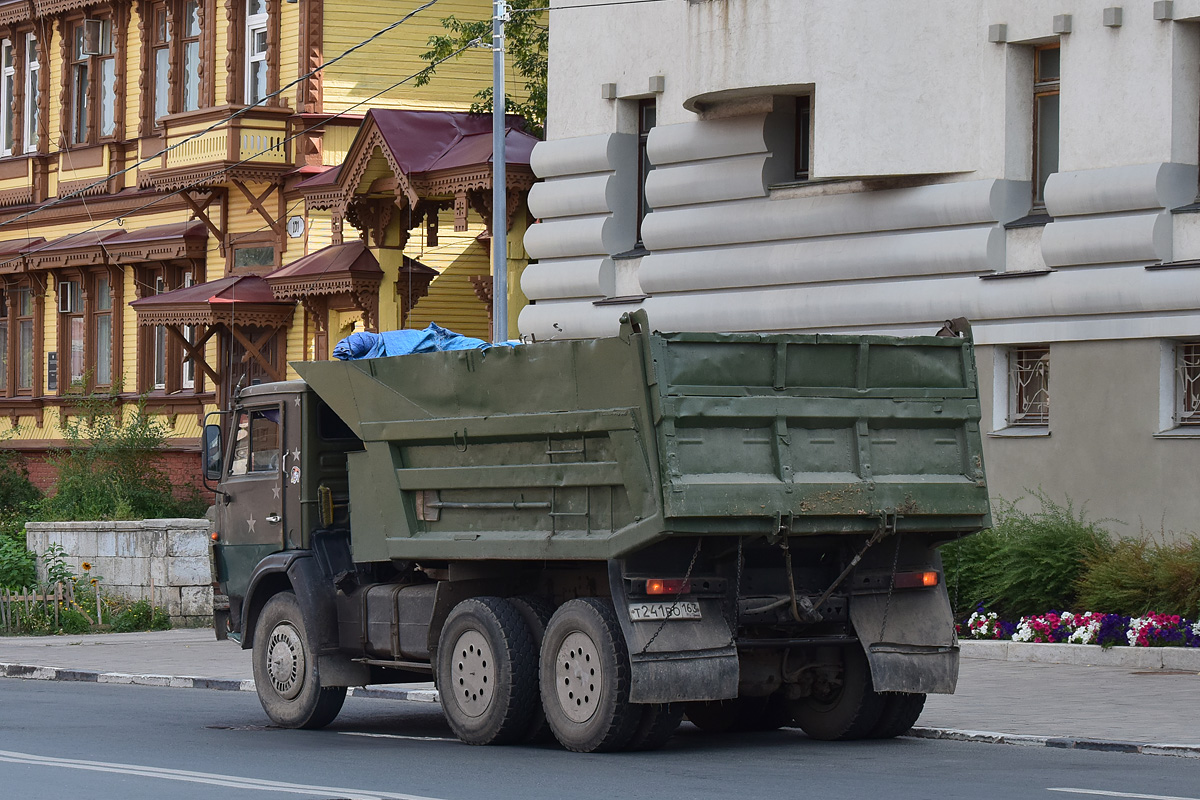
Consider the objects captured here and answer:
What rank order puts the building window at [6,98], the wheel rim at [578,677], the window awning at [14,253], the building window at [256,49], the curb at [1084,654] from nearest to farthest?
the wheel rim at [578,677]
the curb at [1084,654]
the building window at [256,49]
the window awning at [14,253]
the building window at [6,98]

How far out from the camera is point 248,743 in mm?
14000

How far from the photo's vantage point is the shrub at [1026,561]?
63.4 ft

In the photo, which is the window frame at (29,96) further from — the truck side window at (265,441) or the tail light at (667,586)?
the tail light at (667,586)

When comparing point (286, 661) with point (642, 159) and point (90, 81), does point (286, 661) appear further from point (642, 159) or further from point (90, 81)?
point (90, 81)

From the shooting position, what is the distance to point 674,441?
12359 mm

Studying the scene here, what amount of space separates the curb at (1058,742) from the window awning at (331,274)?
18560 millimetres

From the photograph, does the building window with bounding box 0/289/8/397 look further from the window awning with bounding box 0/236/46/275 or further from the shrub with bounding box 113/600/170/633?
the shrub with bounding box 113/600/170/633

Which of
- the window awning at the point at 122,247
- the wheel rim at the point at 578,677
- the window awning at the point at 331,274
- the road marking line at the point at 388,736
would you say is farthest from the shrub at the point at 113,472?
the wheel rim at the point at 578,677

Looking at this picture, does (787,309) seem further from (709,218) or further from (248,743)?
(248,743)

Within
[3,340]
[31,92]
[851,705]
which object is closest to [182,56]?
[31,92]

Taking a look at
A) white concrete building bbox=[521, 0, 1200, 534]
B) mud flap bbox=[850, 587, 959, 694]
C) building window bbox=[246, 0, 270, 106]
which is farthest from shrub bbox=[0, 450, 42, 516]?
mud flap bbox=[850, 587, 959, 694]

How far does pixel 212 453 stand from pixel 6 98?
91.0ft

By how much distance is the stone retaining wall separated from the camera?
1013 inches

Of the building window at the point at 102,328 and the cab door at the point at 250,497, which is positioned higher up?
the building window at the point at 102,328
